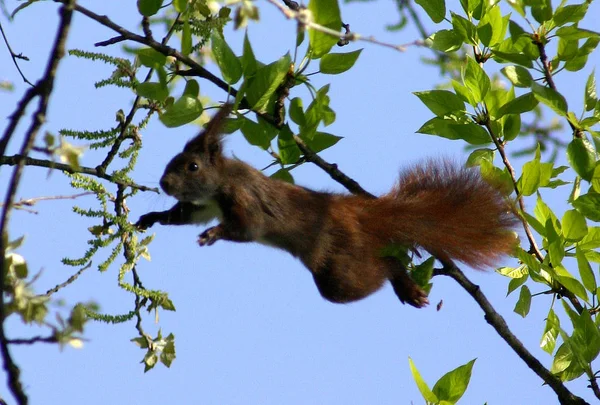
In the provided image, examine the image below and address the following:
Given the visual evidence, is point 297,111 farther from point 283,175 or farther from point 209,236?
point 209,236

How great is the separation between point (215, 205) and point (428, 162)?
966 millimetres

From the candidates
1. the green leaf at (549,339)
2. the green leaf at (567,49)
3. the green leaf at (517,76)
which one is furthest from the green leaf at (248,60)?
the green leaf at (549,339)

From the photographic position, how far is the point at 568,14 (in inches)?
100

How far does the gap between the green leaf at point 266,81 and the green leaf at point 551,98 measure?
751 millimetres

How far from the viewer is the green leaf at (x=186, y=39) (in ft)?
8.34

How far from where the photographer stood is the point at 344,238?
3541 mm

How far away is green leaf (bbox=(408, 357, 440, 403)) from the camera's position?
263cm

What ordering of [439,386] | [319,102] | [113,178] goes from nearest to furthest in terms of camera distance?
[113,178]
[439,386]
[319,102]

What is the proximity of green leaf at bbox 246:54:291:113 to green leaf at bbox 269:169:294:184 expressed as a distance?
1.56 feet

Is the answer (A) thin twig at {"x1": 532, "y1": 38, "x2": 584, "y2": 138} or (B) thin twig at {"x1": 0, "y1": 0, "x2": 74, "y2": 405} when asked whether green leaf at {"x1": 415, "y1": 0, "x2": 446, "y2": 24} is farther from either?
(B) thin twig at {"x1": 0, "y1": 0, "x2": 74, "y2": 405}

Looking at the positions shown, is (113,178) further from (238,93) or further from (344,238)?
(344,238)

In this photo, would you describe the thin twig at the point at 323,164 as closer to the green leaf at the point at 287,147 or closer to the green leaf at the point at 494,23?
the green leaf at the point at 287,147

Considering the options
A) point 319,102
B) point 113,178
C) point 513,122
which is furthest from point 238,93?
point 513,122

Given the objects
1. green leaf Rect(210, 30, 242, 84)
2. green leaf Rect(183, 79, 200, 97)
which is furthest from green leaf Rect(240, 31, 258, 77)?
green leaf Rect(183, 79, 200, 97)
